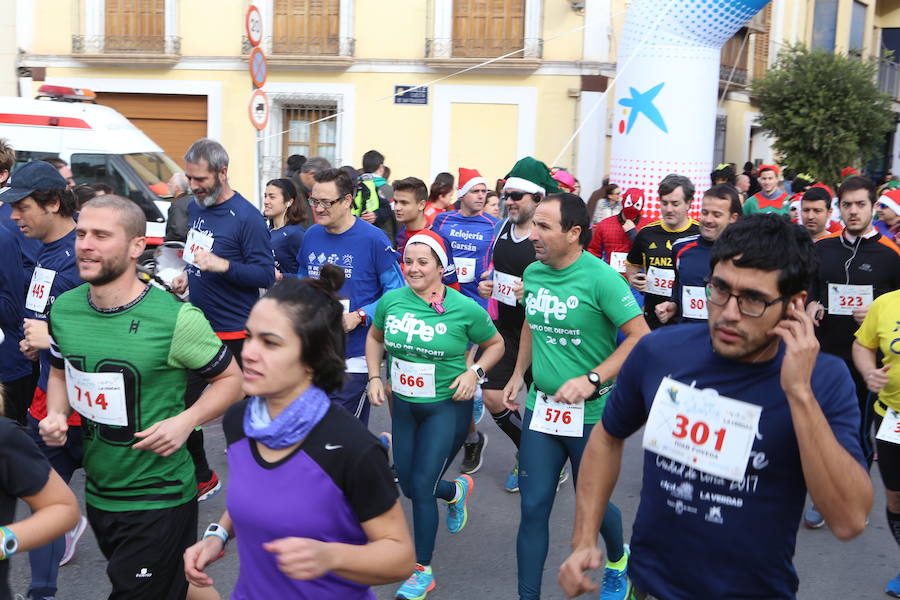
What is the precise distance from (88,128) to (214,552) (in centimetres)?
1107

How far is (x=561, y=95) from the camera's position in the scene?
19.6m

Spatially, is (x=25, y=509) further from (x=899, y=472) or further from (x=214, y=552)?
(x=899, y=472)

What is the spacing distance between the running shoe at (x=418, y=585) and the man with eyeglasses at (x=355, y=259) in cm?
104

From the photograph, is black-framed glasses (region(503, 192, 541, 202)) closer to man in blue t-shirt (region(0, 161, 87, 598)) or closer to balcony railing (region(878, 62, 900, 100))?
man in blue t-shirt (region(0, 161, 87, 598))

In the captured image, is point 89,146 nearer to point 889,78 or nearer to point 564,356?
point 564,356

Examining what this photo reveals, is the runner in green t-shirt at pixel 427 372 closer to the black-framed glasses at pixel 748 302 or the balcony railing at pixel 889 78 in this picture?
the black-framed glasses at pixel 748 302

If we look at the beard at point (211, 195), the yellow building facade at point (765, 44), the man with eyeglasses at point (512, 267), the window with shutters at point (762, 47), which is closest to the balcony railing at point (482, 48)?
the yellow building facade at point (765, 44)

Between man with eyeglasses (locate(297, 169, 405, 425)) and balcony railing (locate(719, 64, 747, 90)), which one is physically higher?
balcony railing (locate(719, 64, 747, 90))

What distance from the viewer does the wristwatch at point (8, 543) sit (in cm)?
240

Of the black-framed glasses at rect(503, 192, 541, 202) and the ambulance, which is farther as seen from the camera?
the ambulance

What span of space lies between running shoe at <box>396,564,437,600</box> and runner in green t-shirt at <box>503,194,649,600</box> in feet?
2.27

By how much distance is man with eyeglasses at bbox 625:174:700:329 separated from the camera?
7043 mm

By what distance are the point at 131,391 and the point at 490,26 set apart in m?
17.6

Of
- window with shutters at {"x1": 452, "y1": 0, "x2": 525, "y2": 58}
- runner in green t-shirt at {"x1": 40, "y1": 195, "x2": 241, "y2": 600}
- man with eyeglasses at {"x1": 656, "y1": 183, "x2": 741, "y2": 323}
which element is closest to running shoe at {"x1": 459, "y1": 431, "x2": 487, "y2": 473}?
man with eyeglasses at {"x1": 656, "y1": 183, "x2": 741, "y2": 323}
